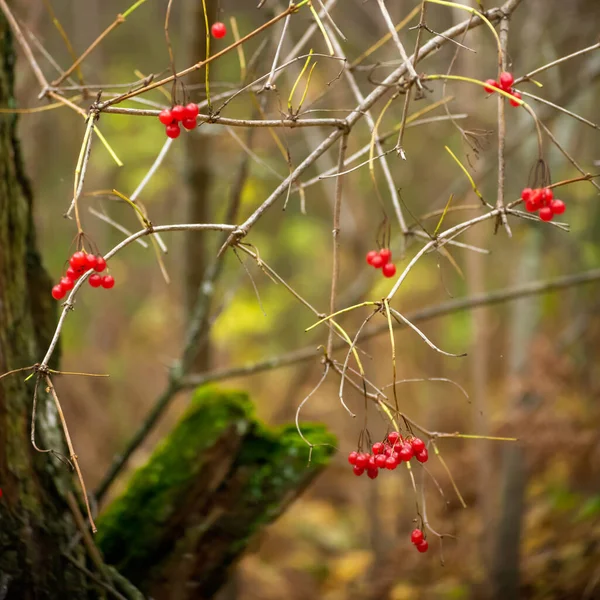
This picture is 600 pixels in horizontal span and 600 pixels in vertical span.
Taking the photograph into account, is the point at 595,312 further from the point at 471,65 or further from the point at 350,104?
the point at 350,104

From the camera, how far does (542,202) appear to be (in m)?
1.44

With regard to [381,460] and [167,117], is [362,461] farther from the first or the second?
[167,117]

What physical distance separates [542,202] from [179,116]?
81cm

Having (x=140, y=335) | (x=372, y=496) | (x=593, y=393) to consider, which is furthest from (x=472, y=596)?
(x=140, y=335)

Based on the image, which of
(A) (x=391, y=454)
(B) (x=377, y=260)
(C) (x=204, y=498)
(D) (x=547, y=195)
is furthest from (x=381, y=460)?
(C) (x=204, y=498)

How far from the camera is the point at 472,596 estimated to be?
186 inches

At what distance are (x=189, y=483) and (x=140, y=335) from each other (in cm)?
655

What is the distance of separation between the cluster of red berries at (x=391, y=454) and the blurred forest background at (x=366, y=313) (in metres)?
0.25

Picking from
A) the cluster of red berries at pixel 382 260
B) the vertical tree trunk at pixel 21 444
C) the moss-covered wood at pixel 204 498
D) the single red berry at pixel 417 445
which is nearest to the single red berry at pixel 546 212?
the cluster of red berries at pixel 382 260

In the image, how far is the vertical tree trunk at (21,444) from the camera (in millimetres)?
1846

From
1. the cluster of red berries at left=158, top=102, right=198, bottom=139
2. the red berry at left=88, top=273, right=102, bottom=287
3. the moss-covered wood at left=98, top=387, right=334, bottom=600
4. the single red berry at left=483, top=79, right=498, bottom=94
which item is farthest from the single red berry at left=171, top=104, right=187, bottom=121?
the moss-covered wood at left=98, top=387, right=334, bottom=600

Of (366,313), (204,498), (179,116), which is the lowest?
(204,498)

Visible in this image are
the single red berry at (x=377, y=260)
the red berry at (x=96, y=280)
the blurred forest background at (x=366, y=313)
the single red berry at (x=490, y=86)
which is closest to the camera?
the single red berry at (x=490, y=86)

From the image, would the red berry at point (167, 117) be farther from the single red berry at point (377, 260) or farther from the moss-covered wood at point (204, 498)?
the moss-covered wood at point (204, 498)
